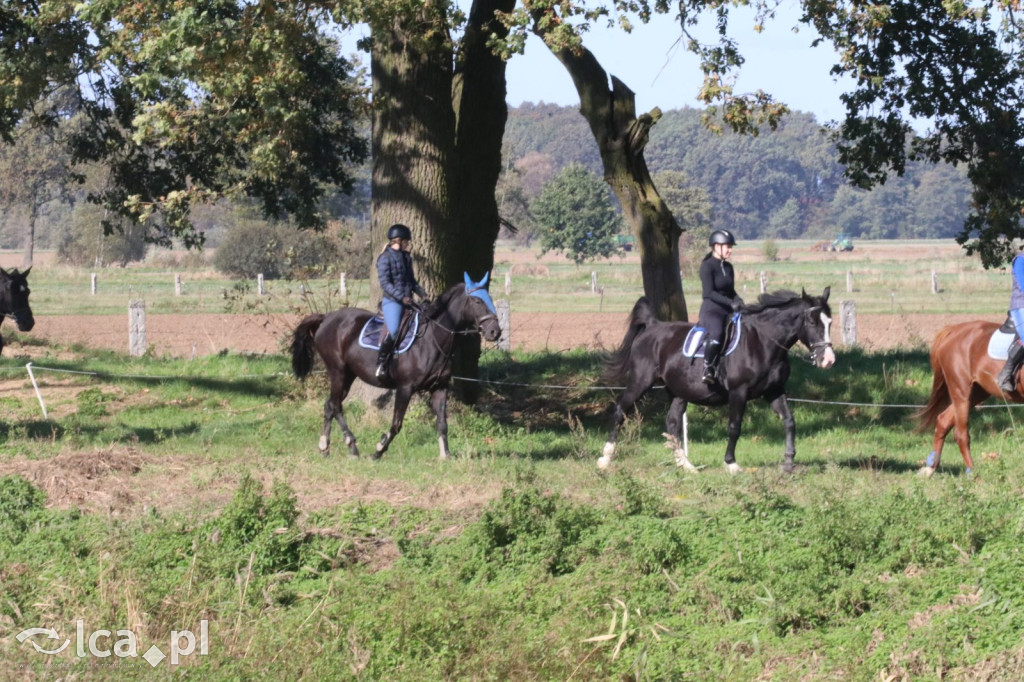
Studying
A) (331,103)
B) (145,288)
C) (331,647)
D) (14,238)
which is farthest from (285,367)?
(14,238)

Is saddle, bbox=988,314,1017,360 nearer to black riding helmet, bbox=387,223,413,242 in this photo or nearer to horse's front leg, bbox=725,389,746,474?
horse's front leg, bbox=725,389,746,474

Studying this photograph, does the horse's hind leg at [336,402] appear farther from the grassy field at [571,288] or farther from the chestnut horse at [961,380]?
the grassy field at [571,288]

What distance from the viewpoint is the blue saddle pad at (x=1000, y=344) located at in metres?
14.0

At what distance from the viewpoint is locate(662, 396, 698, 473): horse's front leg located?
1450 centimetres

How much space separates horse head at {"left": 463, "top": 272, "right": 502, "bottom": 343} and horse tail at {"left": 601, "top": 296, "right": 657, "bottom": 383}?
5.55ft

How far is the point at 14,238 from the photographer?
14900cm

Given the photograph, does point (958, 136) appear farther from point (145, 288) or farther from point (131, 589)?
point (145, 288)

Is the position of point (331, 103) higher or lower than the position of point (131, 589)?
higher

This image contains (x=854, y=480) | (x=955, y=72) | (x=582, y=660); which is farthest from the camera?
(x=955, y=72)

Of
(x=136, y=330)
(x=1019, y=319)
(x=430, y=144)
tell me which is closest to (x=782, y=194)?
(x=136, y=330)

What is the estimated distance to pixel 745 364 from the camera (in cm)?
1438

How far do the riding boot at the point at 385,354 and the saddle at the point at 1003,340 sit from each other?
277 inches

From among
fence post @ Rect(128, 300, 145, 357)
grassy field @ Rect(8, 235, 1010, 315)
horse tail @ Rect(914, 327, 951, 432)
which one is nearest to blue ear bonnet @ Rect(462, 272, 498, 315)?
horse tail @ Rect(914, 327, 951, 432)

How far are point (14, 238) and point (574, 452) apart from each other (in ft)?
480
